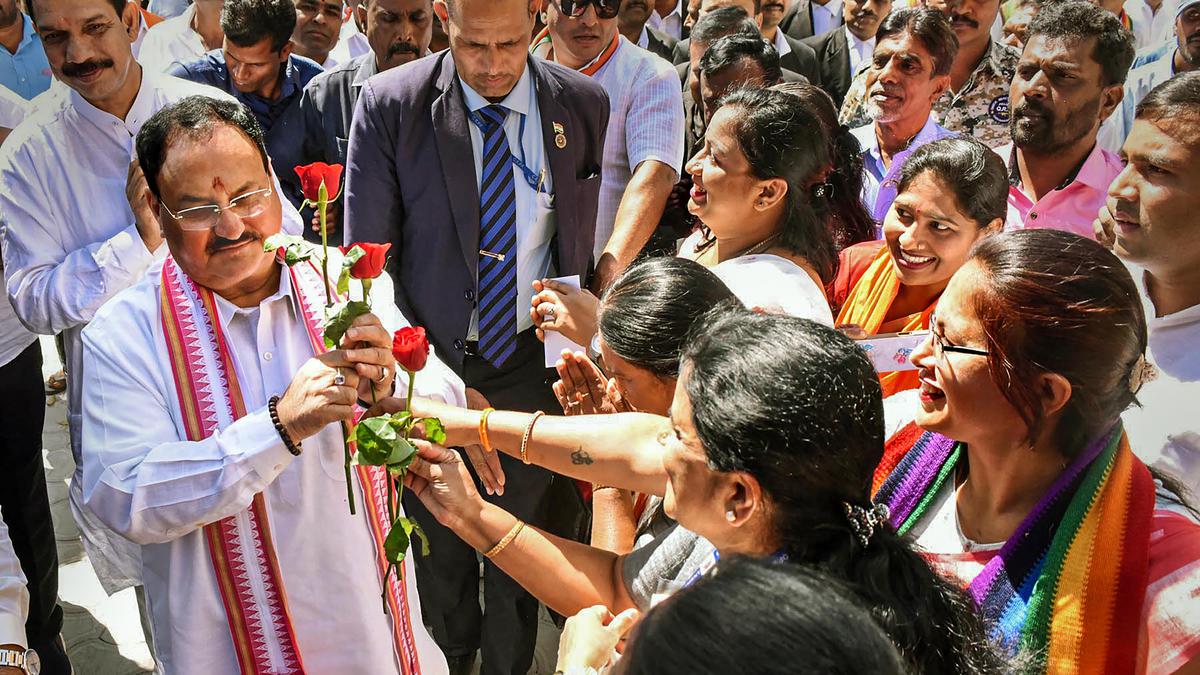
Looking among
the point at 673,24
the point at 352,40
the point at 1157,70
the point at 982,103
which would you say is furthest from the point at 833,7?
the point at 1157,70

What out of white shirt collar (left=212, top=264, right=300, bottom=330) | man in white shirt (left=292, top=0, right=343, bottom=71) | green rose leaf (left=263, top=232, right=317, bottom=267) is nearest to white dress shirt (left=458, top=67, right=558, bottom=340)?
white shirt collar (left=212, top=264, right=300, bottom=330)

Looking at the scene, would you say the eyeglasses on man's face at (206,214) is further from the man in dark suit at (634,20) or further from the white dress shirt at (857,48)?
the white dress shirt at (857,48)

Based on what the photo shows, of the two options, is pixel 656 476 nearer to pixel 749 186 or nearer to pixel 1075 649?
pixel 1075 649

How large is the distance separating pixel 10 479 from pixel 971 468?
10.8 feet

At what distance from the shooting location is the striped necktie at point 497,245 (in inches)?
136

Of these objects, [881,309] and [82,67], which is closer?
[881,309]

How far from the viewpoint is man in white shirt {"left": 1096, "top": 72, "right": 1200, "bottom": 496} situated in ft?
8.16

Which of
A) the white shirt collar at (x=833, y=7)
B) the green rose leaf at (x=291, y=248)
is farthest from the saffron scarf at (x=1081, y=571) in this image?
the white shirt collar at (x=833, y=7)

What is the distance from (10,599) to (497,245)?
192 cm

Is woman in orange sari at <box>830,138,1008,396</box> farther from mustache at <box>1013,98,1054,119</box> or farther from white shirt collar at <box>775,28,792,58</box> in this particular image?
white shirt collar at <box>775,28,792,58</box>

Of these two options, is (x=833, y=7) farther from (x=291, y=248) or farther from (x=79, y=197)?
(x=291, y=248)

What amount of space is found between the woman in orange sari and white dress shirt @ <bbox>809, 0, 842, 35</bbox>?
5180 mm

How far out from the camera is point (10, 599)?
6.60ft

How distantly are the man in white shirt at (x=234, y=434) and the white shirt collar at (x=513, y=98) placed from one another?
3.95 feet
